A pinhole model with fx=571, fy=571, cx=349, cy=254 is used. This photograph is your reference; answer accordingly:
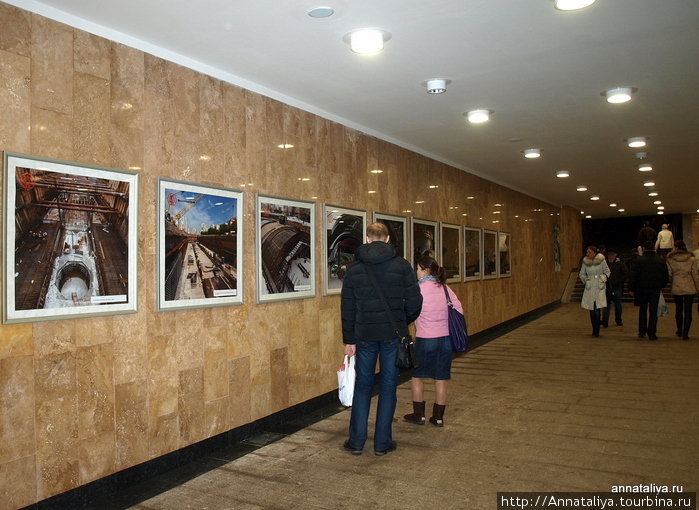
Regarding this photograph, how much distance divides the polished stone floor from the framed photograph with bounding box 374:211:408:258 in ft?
6.46

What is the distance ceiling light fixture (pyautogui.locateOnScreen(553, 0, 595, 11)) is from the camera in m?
3.72

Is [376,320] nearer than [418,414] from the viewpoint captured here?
Yes

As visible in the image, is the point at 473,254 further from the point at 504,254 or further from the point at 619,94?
the point at 619,94

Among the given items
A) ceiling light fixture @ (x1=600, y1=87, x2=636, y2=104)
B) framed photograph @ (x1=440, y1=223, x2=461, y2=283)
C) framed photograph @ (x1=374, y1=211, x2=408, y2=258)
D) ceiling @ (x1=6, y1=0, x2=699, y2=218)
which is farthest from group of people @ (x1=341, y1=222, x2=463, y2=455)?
framed photograph @ (x1=440, y1=223, x2=461, y2=283)

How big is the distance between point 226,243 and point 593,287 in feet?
26.5

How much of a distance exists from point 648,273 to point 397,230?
5058mm

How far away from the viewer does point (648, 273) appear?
10000 mm

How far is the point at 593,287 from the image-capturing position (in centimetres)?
1070

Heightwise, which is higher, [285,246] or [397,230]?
[397,230]

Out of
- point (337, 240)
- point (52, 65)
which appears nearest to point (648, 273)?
point (337, 240)

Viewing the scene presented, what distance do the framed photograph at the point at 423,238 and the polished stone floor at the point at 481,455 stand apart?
2144 millimetres

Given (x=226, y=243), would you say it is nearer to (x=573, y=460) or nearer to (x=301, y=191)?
(x=301, y=191)

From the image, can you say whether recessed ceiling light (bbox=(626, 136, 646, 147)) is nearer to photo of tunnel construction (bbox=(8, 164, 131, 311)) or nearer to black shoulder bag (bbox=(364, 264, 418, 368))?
black shoulder bag (bbox=(364, 264, 418, 368))

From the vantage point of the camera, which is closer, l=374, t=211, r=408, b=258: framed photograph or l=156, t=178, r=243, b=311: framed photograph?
l=156, t=178, r=243, b=311: framed photograph
